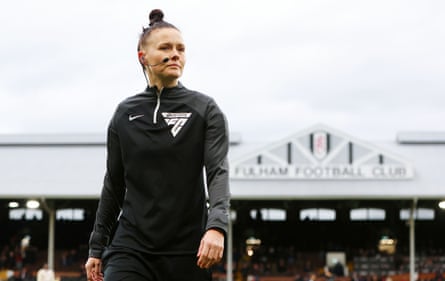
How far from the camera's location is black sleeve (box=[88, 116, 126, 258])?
4941mm

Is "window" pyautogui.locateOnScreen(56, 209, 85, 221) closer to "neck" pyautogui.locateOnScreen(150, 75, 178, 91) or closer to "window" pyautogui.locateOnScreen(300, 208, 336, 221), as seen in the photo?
"window" pyautogui.locateOnScreen(300, 208, 336, 221)

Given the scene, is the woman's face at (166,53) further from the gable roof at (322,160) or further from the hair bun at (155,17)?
the gable roof at (322,160)

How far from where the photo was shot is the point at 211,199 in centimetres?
459

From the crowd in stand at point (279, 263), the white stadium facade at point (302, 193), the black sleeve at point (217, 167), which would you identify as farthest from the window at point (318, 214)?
the black sleeve at point (217, 167)

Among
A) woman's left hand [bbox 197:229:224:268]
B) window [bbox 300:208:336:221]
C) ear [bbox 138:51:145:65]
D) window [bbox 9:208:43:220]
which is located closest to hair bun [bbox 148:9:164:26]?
ear [bbox 138:51:145:65]

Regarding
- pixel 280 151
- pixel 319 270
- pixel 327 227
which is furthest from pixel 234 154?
pixel 327 227

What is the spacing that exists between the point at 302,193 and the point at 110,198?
25.3 m

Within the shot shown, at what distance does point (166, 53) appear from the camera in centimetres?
475

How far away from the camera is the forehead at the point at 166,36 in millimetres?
4742

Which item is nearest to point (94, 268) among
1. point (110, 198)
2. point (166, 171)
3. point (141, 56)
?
point (110, 198)

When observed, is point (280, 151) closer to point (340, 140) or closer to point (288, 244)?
point (340, 140)

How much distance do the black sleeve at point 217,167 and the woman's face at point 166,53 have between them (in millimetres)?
215

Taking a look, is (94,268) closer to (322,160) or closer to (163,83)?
(163,83)

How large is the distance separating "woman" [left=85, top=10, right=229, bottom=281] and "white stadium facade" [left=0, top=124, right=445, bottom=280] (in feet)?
78.9
